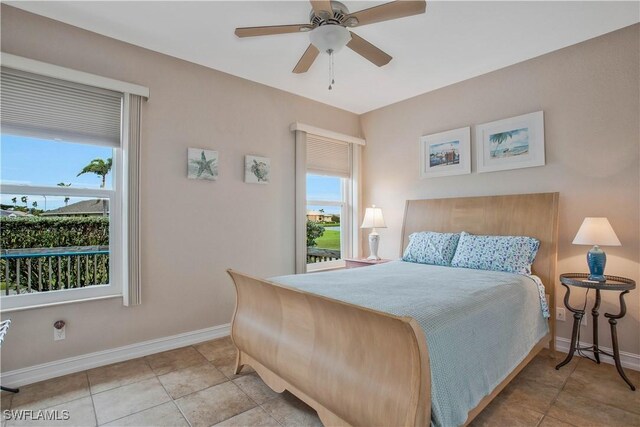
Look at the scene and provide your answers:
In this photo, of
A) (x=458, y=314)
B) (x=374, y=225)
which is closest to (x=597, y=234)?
(x=458, y=314)

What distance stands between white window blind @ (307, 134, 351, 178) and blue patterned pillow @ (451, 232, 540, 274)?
6.22 ft

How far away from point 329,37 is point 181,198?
6.33ft

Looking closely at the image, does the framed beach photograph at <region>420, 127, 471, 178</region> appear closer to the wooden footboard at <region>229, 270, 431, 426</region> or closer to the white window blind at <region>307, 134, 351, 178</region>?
the white window blind at <region>307, 134, 351, 178</region>

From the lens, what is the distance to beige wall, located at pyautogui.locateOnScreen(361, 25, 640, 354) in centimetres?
256

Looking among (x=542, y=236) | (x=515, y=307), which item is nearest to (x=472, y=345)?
(x=515, y=307)

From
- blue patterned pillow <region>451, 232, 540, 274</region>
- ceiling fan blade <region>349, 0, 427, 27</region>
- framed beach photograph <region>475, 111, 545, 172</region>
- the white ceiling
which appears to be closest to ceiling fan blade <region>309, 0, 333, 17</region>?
ceiling fan blade <region>349, 0, 427, 27</region>

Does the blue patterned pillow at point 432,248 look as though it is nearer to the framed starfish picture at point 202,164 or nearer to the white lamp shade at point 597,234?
the white lamp shade at point 597,234

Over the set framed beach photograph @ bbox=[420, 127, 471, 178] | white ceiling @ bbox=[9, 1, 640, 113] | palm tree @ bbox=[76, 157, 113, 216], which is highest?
white ceiling @ bbox=[9, 1, 640, 113]

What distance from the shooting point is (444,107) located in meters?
3.72

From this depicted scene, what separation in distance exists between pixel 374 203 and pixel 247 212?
181 cm

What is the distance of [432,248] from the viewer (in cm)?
329

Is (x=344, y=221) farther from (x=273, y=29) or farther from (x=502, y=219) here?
(x=273, y=29)

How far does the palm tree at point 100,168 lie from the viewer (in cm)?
269

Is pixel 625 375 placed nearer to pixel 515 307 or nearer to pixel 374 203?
pixel 515 307
